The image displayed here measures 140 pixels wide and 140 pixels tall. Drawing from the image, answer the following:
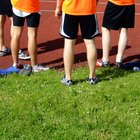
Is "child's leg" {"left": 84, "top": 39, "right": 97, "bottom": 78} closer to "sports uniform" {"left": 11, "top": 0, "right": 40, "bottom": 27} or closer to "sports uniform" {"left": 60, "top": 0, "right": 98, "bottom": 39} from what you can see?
"sports uniform" {"left": 60, "top": 0, "right": 98, "bottom": 39}

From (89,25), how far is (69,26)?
27cm

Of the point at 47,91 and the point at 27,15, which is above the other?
the point at 27,15

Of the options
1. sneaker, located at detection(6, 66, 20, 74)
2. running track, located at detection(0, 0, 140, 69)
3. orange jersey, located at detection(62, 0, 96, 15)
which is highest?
orange jersey, located at detection(62, 0, 96, 15)

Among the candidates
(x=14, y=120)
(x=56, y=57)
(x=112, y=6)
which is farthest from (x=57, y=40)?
(x=14, y=120)

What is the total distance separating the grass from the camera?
466 cm

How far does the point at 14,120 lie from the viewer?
194 inches

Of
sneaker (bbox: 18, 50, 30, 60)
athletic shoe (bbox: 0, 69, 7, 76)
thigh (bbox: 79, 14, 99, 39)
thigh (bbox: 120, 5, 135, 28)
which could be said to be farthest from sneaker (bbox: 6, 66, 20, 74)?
thigh (bbox: 120, 5, 135, 28)

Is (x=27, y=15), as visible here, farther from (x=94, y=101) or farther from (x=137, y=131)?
(x=137, y=131)

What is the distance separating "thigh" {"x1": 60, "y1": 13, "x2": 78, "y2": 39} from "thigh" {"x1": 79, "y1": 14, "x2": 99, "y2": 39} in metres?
0.09

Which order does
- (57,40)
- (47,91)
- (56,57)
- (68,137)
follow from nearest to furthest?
(68,137)
(47,91)
(56,57)
(57,40)

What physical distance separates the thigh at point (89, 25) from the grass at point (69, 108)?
70cm

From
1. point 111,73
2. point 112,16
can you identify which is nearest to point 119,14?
point 112,16

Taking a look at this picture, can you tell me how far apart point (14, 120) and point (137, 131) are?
139 centimetres

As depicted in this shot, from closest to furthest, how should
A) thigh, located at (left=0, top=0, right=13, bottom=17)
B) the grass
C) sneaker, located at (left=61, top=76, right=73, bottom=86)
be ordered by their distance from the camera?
the grass → sneaker, located at (left=61, top=76, right=73, bottom=86) → thigh, located at (left=0, top=0, right=13, bottom=17)
